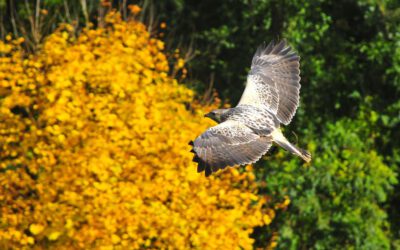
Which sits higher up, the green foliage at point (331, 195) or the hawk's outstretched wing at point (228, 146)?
the hawk's outstretched wing at point (228, 146)

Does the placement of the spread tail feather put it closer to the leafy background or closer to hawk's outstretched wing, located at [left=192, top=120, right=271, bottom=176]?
hawk's outstretched wing, located at [left=192, top=120, right=271, bottom=176]

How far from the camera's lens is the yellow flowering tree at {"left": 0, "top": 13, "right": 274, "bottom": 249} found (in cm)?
942

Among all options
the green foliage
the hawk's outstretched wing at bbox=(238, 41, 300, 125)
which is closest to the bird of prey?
the hawk's outstretched wing at bbox=(238, 41, 300, 125)

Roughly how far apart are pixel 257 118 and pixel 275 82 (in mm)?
978

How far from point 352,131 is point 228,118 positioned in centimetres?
657

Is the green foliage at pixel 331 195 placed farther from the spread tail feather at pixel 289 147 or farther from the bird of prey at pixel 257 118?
the spread tail feather at pixel 289 147

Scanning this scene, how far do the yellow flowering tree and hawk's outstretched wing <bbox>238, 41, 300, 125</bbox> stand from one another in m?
1.32

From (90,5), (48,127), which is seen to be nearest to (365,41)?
(90,5)

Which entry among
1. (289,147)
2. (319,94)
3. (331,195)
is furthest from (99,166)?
(319,94)

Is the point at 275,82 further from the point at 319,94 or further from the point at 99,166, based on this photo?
the point at 319,94

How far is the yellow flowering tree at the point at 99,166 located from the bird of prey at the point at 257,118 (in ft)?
4.48

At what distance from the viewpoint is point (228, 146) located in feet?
25.0

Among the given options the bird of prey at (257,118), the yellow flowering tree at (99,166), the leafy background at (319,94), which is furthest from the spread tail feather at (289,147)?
the leafy background at (319,94)

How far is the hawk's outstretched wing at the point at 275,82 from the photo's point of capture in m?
8.76
